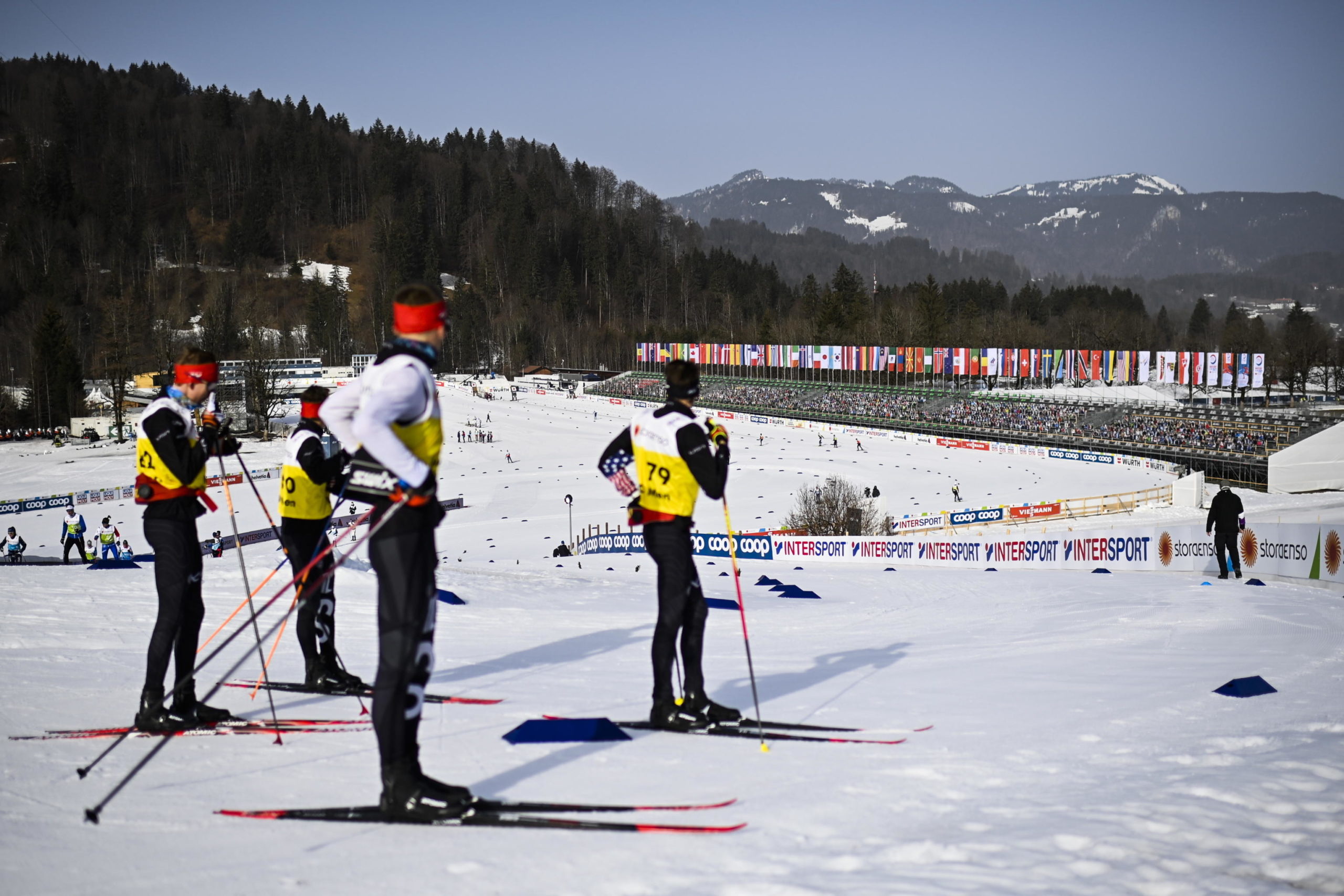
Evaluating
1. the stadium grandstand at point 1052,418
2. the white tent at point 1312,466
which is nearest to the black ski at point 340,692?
the stadium grandstand at point 1052,418

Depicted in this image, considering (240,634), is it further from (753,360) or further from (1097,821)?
Result: (753,360)

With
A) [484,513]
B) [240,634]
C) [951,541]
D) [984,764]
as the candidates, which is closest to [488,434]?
[484,513]

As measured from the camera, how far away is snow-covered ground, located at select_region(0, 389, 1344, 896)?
11.6 ft

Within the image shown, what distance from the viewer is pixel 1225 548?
17453 millimetres

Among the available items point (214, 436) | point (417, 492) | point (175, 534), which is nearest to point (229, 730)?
point (175, 534)

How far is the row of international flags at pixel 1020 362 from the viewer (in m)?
74.6

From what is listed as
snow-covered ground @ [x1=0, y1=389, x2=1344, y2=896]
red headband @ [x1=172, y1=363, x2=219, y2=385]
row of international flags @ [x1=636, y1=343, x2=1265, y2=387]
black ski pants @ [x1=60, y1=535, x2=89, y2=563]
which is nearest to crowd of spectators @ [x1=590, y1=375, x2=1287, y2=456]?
row of international flags @ [x1=636, y1=343, x2=1265, y2=387]

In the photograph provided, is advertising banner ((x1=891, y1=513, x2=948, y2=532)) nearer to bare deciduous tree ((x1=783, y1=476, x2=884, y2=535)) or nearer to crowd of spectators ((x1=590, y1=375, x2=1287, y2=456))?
bare deciduous tree ((x1=783, y1=476, x2=884, y2=535))

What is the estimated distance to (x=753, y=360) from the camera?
353 feet

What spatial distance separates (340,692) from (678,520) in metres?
2.86

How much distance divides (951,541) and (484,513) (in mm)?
26634

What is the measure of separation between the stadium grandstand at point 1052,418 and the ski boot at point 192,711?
26275mm

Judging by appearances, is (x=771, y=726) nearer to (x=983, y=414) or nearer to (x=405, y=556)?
(x=405, y=556)

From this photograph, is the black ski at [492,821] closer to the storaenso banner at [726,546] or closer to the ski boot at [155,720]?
the ski boot at [155,720]
